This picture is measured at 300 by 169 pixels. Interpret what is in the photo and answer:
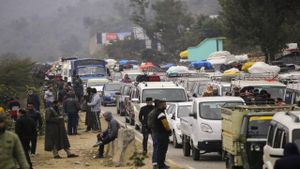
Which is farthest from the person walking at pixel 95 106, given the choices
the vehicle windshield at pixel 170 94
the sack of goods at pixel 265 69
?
the sack of goods at pixel 265 69

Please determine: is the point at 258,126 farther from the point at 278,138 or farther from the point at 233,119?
the point at 278,138

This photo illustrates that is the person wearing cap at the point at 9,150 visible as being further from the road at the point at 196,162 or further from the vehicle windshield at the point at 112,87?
the vehicle windshield at the point at 112,87

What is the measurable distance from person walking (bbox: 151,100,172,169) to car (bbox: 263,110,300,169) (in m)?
5.38

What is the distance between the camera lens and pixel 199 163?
22672 mm

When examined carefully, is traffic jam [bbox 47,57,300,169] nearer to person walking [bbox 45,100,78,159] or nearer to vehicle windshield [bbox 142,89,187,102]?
vehicle windshield [bbox 142,89,187,102]

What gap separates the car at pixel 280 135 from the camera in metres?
13.7

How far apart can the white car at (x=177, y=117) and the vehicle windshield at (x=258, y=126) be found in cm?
864

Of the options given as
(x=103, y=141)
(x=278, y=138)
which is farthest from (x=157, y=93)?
(x=278, y=138)

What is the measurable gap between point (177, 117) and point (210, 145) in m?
5.05

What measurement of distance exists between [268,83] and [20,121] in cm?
1161

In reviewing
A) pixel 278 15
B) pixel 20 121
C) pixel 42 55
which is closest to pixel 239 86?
pixel 20 121

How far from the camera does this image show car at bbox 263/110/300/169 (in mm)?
13654

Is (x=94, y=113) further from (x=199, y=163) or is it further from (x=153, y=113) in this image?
(x=153, y=113)

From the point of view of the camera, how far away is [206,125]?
22781 mm
